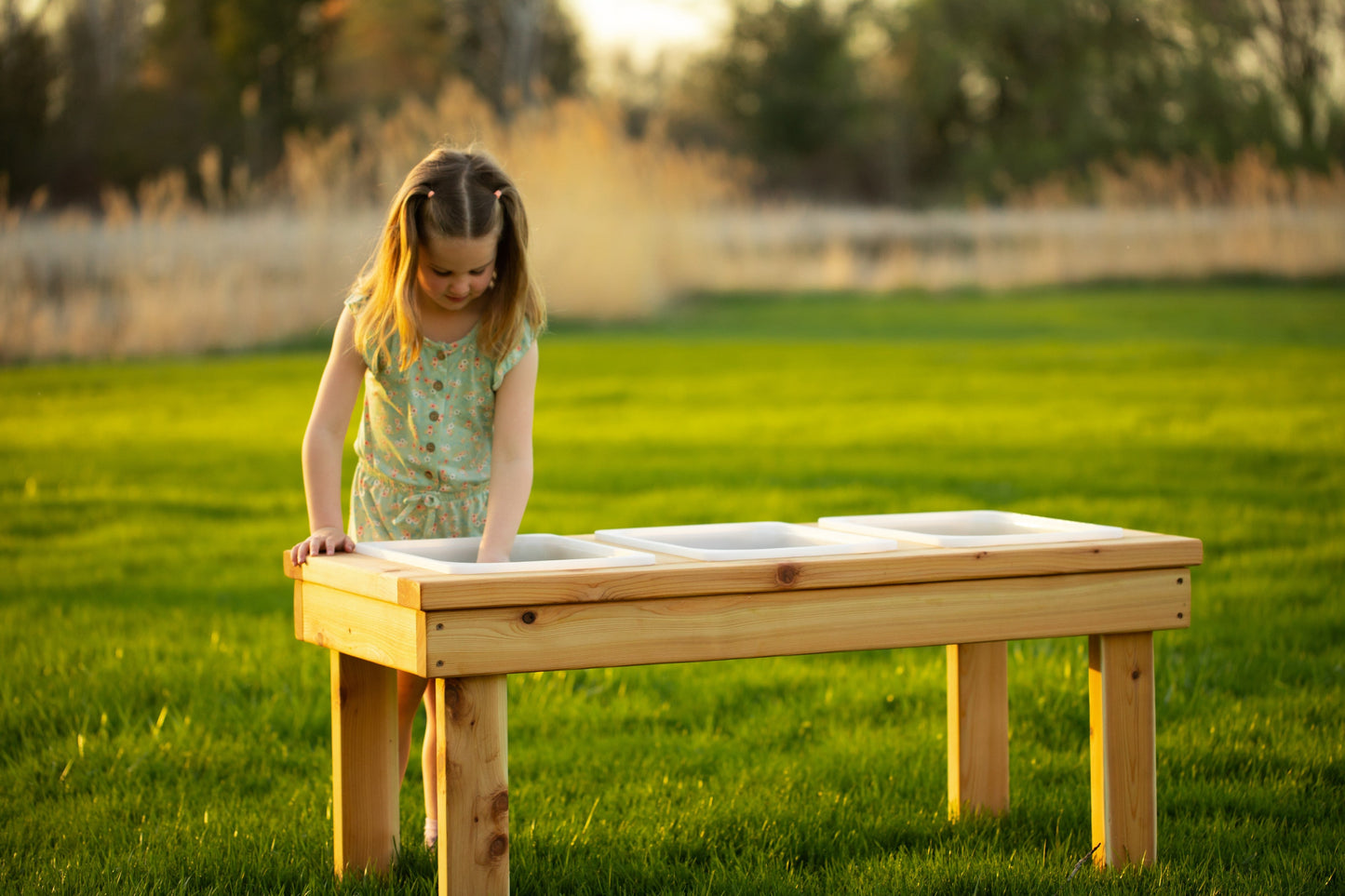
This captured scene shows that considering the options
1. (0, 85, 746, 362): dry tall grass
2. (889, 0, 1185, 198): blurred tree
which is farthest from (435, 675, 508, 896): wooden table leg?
(889, 0, 1185, 198): blurred tree

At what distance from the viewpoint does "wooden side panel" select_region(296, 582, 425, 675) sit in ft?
7.29

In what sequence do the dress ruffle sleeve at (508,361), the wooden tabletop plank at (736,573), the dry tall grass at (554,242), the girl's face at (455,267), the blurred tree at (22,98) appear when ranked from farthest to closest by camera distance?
the blurred tree at (22,98), the dry tall grass at (554,242), the dress ruffle sleeve at (508,361), the girl's face at (455,267), the wooden tabletop plank at (736,573)

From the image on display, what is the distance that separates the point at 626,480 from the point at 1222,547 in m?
2.71

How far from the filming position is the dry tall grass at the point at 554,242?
11.4 m

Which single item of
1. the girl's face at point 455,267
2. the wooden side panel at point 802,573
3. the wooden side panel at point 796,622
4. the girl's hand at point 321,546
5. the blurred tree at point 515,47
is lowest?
the wooden side panel at point 796,622

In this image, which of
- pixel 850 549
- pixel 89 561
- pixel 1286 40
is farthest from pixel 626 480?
pixel 1286 40

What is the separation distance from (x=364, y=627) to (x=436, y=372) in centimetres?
69

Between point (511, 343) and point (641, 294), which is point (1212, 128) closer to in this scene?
point (641, 294)

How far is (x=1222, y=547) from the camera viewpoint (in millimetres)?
5609

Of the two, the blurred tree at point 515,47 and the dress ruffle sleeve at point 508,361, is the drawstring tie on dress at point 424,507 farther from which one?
the blurred tree at point 515,47

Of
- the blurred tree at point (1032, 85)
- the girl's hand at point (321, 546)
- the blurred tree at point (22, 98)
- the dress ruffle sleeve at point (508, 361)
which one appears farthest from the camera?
the blurred tree at point (1032, 85)

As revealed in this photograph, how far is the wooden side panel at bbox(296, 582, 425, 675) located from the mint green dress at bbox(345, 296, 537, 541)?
1.34 feet

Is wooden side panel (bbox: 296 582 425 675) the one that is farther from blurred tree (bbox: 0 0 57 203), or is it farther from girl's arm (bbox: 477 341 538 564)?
blurred tree (bbox: 0 0 57 203)

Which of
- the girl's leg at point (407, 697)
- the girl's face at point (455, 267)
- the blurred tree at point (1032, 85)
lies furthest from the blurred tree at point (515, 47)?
the girl's face at point (455, 267)
